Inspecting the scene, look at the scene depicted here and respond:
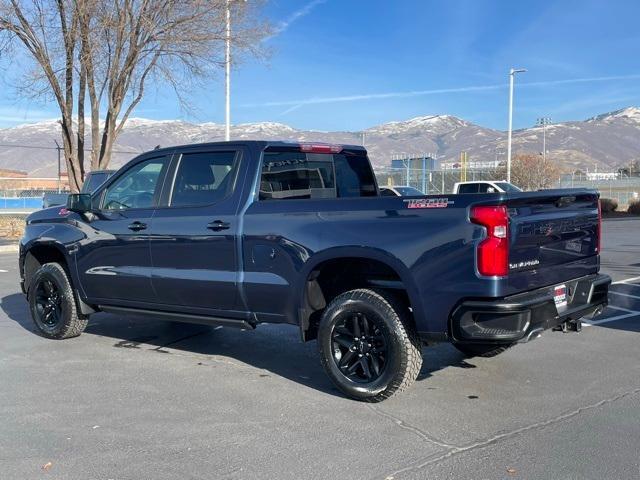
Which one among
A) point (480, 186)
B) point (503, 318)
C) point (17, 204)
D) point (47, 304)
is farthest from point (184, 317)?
point (17, 204)

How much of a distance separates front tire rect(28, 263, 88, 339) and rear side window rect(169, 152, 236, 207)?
1.81 meters

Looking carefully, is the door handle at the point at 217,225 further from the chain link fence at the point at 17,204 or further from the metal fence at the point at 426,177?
the metal fence at the point at 426,177

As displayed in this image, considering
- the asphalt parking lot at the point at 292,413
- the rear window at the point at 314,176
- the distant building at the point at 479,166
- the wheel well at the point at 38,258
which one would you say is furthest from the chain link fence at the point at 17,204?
the distant building at the point at 479,166

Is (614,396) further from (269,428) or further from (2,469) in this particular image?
(2,469)

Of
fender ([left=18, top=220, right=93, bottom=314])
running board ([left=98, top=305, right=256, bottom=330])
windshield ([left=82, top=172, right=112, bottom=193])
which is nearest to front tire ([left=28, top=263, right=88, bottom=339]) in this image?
fender ([left=18, top=220, right=93, bottom=314])

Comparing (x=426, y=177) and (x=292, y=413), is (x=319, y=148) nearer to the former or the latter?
(x=292, y=413)

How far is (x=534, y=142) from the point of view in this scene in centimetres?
17900

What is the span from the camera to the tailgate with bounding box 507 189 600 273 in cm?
451

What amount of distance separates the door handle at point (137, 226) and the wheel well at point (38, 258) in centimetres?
145

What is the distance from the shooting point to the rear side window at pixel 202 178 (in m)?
5.77

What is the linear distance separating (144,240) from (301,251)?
5.80 ft

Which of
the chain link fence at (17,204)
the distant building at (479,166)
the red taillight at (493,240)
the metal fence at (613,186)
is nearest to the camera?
the red taillight at (493,240)

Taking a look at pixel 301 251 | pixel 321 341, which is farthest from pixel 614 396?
pixel 301 251

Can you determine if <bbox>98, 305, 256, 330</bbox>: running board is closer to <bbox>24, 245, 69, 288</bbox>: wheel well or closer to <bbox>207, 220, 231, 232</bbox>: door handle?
<bbox>207, 220, 231, 232</bbox>: door handle
